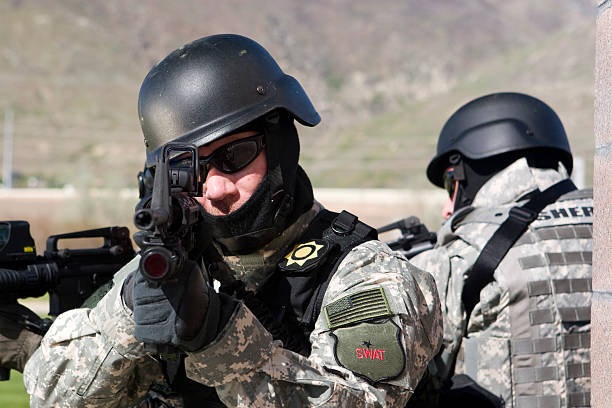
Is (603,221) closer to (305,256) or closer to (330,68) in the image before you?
(305,256)

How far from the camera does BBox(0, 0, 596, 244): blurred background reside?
35.0 m

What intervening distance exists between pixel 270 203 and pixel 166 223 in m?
0.86

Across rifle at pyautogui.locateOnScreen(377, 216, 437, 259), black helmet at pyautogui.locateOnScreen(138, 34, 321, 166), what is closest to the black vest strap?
rifle at pyautogui.locateOnScreen(377, 216, 437, 259)

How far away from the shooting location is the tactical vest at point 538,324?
332 cm

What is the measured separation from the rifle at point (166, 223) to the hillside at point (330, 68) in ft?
88.9

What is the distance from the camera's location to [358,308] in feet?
6.78

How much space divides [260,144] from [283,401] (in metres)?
0.88

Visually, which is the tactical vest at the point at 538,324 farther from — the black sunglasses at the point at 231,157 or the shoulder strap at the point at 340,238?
the black sunglasses at the point at 231,157

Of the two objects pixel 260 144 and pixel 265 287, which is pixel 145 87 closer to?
pixel 260 144

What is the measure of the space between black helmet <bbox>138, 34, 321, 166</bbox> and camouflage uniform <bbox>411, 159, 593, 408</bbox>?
4.04 feet

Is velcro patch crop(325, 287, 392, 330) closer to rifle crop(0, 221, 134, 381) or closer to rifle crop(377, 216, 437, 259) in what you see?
rifle crop(0, 221, 134, 381)

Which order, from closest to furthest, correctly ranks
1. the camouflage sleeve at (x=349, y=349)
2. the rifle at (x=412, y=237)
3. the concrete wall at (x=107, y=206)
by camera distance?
Answer: 1. the camouflage sleeve at (x=349, y=349)
2. the rifle at (x=412, y=237)
3. the concrete wall at (x=107, y=206)

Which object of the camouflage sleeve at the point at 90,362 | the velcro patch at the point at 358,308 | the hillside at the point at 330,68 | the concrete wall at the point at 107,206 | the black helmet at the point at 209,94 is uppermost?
the hillside at the point at 330,68

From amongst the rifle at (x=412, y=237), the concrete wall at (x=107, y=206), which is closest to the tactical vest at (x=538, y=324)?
the rifle at (x=412, y=237)
